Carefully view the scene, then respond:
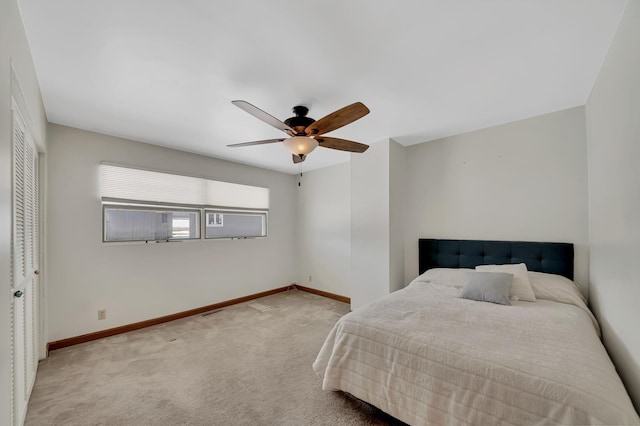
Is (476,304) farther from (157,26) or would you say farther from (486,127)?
(157,26)

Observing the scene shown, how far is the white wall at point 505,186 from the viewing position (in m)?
2.48

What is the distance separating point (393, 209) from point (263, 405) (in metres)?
2.53

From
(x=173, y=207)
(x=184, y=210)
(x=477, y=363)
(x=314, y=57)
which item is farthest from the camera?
(x=184, y=210)

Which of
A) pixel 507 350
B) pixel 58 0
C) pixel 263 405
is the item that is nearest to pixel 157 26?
pixel 58 0

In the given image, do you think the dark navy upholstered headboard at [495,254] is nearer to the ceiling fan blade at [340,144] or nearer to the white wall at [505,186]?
the white wall at [505,186]

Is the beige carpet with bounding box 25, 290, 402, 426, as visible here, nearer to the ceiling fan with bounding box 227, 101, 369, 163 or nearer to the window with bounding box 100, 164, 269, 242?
the window with bounding box 100, 164, 269, 242

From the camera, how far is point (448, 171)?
3252mm

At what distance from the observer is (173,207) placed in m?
3.61

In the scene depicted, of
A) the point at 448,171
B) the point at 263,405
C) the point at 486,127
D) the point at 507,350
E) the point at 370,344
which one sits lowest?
the point at 263,405

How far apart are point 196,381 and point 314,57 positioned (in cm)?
275

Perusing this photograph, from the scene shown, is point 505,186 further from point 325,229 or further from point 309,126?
point 325,229

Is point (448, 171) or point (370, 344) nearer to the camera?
point (370, 344)

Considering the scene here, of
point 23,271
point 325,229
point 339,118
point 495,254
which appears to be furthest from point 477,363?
point 325,229

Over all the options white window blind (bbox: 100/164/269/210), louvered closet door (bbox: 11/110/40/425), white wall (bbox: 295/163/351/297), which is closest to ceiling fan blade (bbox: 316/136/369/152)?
white wall (bbox: 295/163/351/297)
